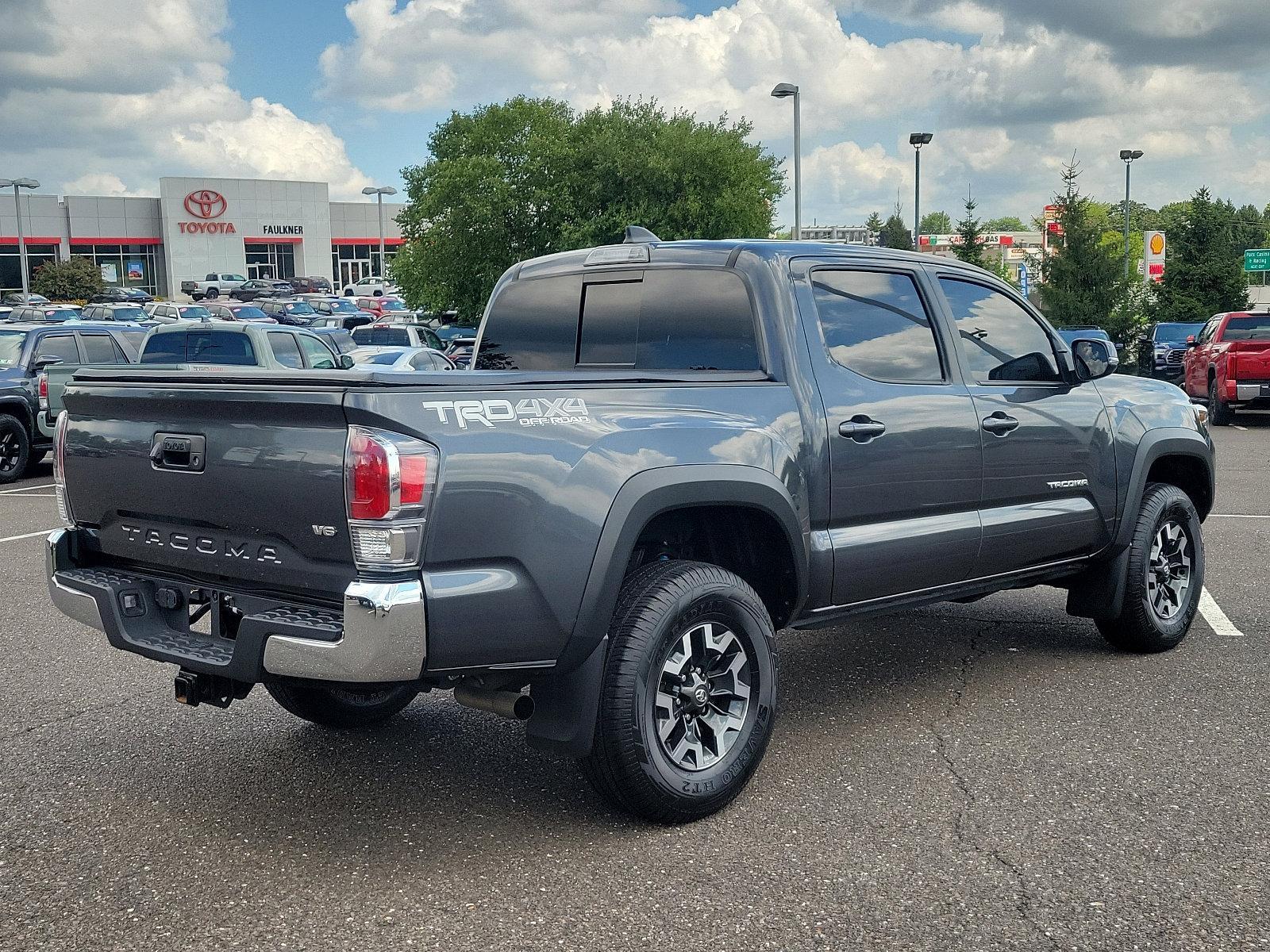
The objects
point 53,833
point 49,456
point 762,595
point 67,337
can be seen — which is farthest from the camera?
point 49,456

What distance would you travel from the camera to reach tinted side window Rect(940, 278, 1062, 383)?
18.6 ft

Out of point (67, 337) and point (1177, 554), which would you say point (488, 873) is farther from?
point (67, 337)

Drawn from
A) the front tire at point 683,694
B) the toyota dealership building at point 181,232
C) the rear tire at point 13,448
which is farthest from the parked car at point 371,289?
the front tire at point 683,694

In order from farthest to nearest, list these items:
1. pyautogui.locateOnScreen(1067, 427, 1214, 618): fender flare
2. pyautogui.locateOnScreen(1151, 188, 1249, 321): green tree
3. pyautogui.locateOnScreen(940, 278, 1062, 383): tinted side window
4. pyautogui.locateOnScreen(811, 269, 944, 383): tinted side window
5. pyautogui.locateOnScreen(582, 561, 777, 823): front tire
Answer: pyautogui.locateOnScreen(1151, 188, 1249, 321): green tree, pyautogui.locateOnScreen(1067, 427, 1214, 618): fender flare, pyautogui.locateOnScreen(940, 278, 1062, 383): tinted side window, pyautogui.locateOnScreen(811, 269, 944, 383): tinted side window, pyautogui.locateOnScreen(582, 561, 777, 823): front tire

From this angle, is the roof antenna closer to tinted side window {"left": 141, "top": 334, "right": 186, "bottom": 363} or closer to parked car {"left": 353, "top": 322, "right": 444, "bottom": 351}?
tinted side window {"left": 141, "top": 334, "right": 186, "bottom": 363}

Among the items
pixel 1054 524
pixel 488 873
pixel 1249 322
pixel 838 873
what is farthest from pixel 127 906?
pixel 1249 322

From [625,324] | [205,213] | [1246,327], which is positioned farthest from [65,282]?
[625,324]

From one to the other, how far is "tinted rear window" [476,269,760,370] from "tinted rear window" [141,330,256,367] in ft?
32.0

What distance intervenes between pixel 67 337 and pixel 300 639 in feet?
45.3

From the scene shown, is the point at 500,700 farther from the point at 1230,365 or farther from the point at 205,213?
the point at 205,213

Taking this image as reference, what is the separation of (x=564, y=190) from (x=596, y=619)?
106ft

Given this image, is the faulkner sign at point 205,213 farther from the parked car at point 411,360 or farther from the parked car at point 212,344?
the parked car at point 212,344

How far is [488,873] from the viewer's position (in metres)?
3.93

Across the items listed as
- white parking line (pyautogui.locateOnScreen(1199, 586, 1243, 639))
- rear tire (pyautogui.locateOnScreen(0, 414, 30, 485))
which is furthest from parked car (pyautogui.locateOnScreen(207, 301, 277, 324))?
white parking line (pyautogui.locateOnScreen(1199, 586, 1243, 639))
